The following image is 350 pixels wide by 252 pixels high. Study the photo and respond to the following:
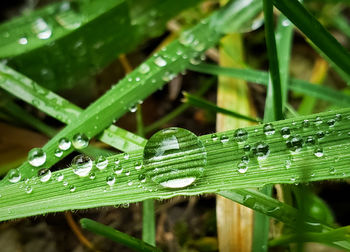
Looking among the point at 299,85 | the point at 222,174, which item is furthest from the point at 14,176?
the point at 299,85

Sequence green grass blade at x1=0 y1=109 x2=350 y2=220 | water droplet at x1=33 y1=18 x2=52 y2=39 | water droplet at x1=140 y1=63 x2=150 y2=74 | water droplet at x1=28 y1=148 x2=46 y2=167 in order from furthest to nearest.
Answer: water droplet at x1=33 y1=18 x2=52 y2=39 < water droplet at x1=140 y1=63 x2=150 y2=74 < water droplet at x1=28 y1=148 x2=46 y2=167 < green grass blade at x1=0 y1=109 x2=350 y2=220

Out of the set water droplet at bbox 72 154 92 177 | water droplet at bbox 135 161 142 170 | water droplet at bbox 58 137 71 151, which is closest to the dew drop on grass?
water droplet at bbox 135 161 142 170

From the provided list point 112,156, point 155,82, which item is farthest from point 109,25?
point 112,156

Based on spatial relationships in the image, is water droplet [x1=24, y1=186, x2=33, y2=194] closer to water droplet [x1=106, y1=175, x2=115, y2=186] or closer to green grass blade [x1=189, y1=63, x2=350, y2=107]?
water droplet [x1=106, y1=175, x2=115, y2=186]

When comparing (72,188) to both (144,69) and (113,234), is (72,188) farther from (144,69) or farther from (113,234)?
(144,69)

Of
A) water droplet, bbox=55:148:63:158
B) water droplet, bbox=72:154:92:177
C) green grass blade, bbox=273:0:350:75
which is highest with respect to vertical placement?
green grass blade, bbox=273:0:350:75

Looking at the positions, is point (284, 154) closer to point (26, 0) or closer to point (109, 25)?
point (109, 25)

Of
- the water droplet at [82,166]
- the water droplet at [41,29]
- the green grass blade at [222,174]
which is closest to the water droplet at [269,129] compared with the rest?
Answer: the green grass blade at [222,174]
